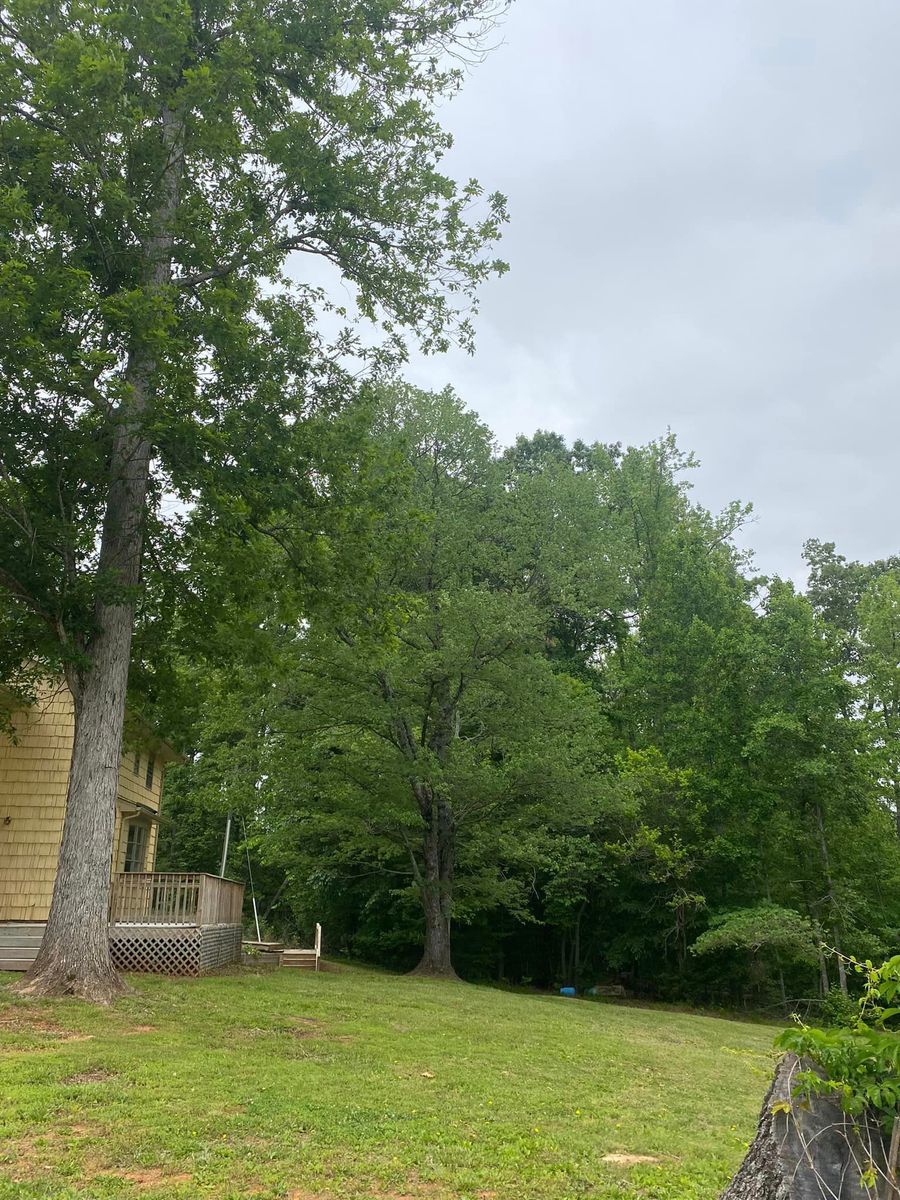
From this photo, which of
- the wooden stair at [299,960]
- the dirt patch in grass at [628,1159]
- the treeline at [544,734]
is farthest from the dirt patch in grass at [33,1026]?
the wooden stair at [299,960]

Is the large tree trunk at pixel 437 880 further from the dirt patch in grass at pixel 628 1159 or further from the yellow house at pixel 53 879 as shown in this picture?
the dirt patch in grass at pixel 628 1159

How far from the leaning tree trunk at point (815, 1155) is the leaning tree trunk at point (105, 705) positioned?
8455mm

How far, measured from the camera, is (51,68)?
8.41 metres

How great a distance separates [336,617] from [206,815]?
25890mm

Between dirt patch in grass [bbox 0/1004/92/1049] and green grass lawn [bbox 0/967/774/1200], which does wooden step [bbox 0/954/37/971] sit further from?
dirt patch in grass [bbox 0/1004/92/1049]

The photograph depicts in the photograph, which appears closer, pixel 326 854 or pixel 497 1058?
pixel 497 1058

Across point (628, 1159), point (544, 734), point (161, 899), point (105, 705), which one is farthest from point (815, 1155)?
point (544, 734)

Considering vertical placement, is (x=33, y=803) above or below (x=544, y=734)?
below

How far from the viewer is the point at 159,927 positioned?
43.8 feet

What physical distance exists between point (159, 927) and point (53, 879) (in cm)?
328

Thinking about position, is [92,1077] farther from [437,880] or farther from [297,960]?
[437,880]

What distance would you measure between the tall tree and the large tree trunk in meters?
9.77

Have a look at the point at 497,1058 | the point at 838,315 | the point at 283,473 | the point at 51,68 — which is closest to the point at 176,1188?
the point at 497,1058

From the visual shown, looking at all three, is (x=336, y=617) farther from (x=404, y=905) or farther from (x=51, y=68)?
(x=404, y=905)
